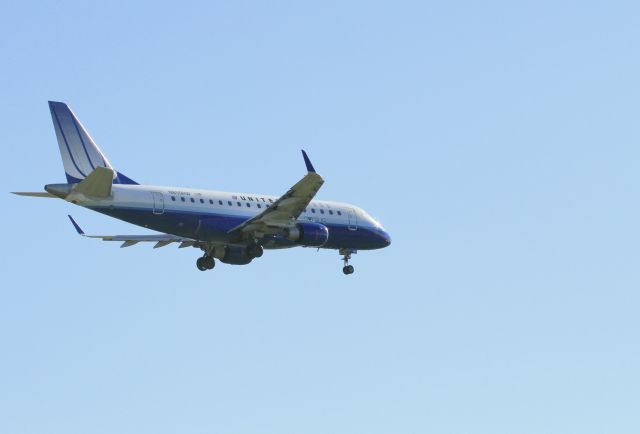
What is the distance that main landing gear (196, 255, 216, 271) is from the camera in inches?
3615

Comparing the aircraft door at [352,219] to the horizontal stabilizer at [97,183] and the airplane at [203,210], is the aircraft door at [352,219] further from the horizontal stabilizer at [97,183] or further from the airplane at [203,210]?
the horizontal stabilizer at [97,183]

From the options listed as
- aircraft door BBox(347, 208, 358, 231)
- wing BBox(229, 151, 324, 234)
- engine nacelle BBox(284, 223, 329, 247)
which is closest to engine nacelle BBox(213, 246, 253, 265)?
wing BBox(229, 151, 324, 234)

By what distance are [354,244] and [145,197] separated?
13.3 meters

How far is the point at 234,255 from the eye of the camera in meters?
90.9

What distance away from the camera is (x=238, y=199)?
89.0 metres

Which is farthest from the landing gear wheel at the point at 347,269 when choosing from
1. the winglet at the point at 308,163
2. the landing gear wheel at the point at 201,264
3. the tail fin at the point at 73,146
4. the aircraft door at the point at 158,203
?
the tail fin at the point at 73,146

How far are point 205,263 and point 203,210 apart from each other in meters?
5.65

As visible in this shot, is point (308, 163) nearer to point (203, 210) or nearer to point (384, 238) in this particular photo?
point (203, 210)

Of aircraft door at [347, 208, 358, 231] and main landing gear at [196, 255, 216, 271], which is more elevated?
aircraft door at [347, 208, 358, 231]

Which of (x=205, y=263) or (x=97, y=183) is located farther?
(x=205, y=263)

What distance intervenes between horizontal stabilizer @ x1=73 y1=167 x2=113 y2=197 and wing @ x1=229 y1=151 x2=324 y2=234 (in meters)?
7.39

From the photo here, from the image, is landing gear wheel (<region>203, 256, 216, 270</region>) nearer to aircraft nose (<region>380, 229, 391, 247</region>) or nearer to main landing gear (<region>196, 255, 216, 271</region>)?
main landing gear (<region>196, 255, 216, 271</region>)

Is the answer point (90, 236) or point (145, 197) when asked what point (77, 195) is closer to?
point (145, 197)

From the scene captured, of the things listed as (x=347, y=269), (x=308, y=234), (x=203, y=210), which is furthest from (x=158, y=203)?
(x=347, y=269)
